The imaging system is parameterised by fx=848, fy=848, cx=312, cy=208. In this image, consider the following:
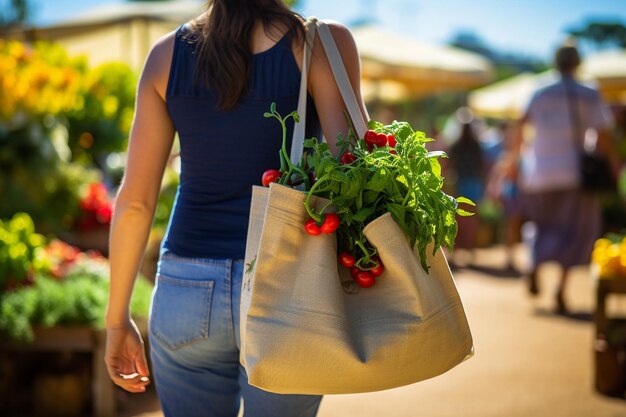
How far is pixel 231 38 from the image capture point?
6.20 feet

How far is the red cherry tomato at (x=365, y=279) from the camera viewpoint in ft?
5.43

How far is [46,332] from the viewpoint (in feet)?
14.5

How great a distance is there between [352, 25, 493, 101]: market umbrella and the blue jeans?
11.3 m

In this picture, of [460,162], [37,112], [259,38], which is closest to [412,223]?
[259,38]

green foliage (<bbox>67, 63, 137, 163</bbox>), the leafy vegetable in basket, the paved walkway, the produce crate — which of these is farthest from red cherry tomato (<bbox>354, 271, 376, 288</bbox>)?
A: green foliage (<bbox>67, 63, 137, 163</bbox>)

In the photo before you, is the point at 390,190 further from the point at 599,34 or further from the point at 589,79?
the point at 599,34

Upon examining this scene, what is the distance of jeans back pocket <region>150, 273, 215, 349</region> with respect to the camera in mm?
1882

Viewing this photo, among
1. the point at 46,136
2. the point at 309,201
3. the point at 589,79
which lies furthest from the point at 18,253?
the point at 589,79

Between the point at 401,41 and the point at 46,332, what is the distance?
42.3 feet

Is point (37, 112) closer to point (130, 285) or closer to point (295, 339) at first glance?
point (130, 285)

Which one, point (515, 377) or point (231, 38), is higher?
point (231, 38)

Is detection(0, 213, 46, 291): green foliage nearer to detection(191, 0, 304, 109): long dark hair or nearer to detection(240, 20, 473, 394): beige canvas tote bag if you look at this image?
detection(191, 0, 304, 109): long dark hair

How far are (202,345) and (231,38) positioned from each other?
689 millimetres

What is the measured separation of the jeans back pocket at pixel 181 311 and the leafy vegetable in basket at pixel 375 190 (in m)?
0.36
